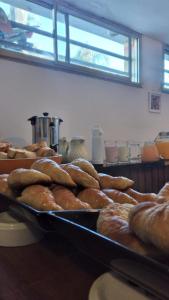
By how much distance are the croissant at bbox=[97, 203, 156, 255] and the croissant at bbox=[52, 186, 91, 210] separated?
105 millimetres

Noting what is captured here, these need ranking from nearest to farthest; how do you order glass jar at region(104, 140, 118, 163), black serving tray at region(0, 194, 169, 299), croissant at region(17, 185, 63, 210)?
black serving tray at region(0, 194, 169, 299) < croissant at region(17, 185, 63, 210) < glass jar at region(104, 140, 118, 163)

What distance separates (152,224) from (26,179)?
0.38m

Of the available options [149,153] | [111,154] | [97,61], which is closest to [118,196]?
[111,154]

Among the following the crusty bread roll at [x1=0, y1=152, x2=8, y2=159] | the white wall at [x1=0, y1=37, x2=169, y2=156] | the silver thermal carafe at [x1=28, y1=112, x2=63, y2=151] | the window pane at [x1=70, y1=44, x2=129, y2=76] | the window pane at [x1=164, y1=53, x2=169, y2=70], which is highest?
the window pane at [x1=164, y1=53, x2=169, y2=70]

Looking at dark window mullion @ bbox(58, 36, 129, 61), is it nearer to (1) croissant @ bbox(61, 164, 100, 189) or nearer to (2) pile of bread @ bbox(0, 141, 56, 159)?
(2) pile of bread @ bbox(0, 141, 56, 159)

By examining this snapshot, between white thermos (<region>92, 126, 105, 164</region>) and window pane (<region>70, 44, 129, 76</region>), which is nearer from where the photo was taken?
white thermos (<region>92, 126, 105, 164</region>)

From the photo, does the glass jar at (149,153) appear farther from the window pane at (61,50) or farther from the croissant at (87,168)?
the croissant at (87,168)

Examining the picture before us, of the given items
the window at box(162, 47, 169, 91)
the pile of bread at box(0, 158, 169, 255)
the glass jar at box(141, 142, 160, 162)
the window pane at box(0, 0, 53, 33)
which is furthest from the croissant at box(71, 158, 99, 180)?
the window at box(162, 47, 169, 91)

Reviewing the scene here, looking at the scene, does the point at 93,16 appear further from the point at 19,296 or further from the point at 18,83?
the point at 19,296

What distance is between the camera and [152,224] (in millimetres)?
339

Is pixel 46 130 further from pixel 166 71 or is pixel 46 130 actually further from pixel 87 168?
pixel 166 71

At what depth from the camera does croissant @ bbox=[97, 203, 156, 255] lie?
1.17 feet

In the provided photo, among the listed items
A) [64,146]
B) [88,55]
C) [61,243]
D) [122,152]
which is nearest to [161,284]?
[61,243]

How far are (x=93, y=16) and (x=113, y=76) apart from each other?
60 centimetres
